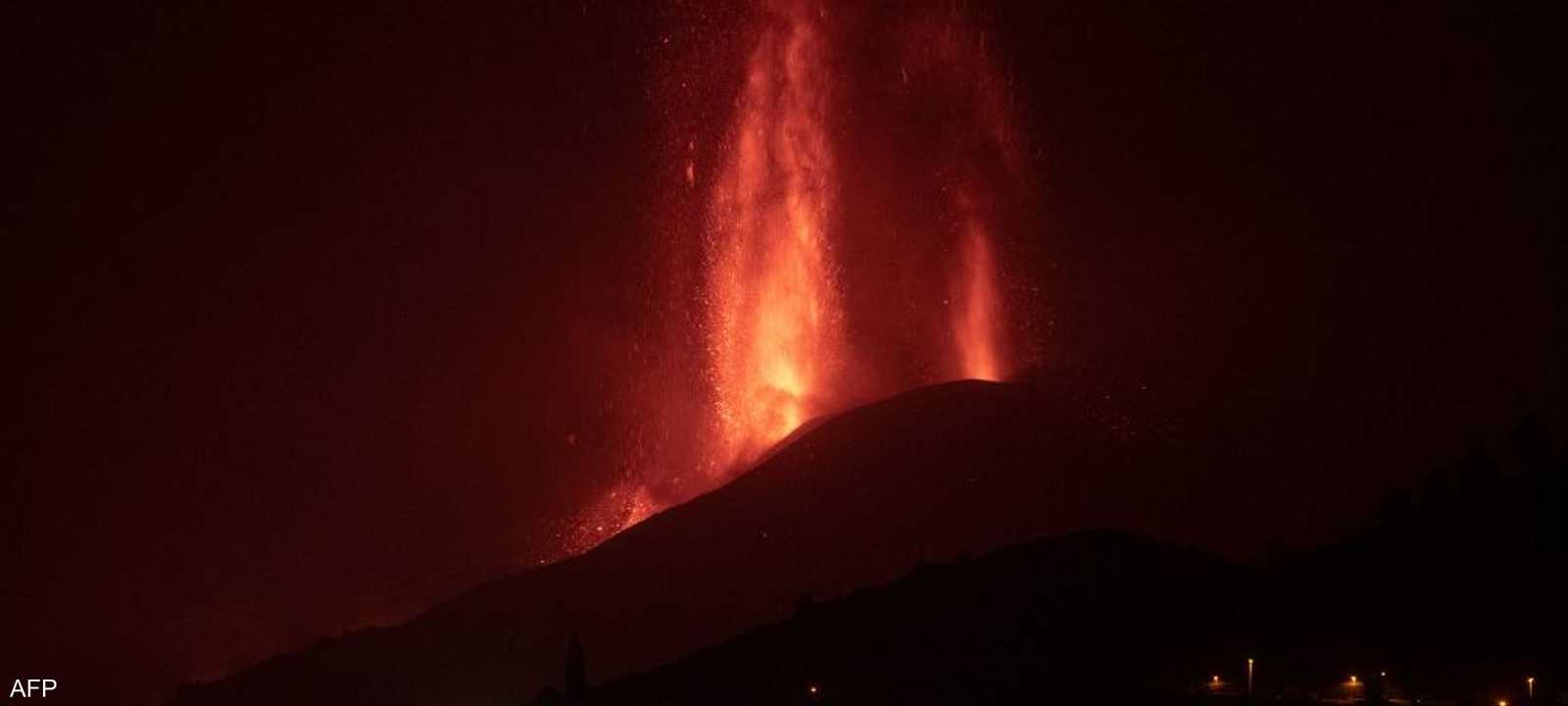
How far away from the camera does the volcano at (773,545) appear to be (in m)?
85.7

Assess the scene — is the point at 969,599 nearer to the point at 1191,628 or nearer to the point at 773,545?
the point at 1191,628

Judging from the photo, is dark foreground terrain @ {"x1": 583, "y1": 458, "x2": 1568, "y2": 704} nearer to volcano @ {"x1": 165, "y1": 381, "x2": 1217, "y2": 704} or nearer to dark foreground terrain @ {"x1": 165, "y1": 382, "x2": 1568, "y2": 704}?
dark foreground terrain @ {"x1": 165, "y1": 382, "x2": 1568, "y2": 704}

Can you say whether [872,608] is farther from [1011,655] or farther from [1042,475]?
[1042,475]

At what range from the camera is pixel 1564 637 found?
50062 millimetres

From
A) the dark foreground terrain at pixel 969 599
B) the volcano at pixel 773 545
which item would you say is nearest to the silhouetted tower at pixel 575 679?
the dark foreground terrain at pixel 969 599

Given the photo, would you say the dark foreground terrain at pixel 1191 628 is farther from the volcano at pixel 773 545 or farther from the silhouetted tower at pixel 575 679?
the volcano at pixel 773 545

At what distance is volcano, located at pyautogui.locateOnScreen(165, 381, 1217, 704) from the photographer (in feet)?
281

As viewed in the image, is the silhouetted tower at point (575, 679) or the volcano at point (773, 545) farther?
the volcano at point (773, 545)

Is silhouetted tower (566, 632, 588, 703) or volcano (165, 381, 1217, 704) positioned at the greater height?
volcano (165, 381, 1217, 704)

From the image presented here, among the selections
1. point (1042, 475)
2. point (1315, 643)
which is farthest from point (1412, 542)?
point (1042, 475)

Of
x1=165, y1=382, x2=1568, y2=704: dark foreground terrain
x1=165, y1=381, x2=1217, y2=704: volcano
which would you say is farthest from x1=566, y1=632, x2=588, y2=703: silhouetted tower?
x1=165, y1=381, x2=1217, y2=704: volcano

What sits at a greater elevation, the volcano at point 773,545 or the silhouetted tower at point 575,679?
the volcano at point 773,545

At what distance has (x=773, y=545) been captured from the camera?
300 ft

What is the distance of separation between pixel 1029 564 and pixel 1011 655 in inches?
260
